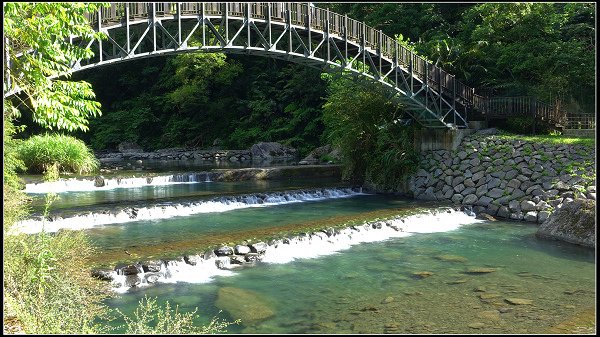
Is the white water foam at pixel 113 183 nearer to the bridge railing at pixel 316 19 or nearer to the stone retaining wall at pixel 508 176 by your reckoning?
the bridge railing at pixel 316 19

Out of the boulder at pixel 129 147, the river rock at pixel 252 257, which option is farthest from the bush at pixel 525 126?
the boulder at pixel 129 147

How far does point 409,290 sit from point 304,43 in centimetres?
1211

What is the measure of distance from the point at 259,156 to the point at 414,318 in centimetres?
3134

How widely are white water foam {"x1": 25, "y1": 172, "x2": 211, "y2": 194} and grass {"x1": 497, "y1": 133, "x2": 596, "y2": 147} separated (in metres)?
13.6

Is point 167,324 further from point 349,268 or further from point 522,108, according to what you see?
point 522,108

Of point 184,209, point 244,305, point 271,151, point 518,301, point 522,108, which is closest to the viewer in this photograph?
point 244,305

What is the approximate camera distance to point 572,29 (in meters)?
28.4

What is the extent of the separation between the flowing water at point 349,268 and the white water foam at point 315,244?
0.04 metres

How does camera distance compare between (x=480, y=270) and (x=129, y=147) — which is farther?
(x=129, y=147)

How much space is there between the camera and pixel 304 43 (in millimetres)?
20531

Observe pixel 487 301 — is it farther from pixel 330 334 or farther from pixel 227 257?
pixel 227 257

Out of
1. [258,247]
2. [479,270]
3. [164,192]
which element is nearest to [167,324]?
[258,247]

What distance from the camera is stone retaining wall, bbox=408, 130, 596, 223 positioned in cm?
1802

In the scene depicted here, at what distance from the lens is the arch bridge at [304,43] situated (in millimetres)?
16531
